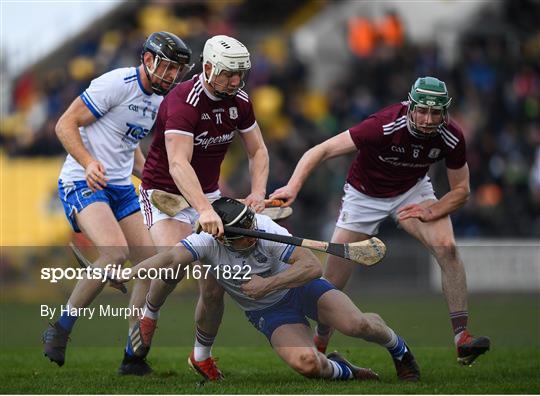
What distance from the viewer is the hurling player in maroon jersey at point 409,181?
8516 millimetres

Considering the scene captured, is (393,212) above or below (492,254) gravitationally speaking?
above

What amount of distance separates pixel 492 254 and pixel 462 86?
391 centimetres

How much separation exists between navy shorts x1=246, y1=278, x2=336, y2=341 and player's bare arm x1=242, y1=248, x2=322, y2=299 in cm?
38

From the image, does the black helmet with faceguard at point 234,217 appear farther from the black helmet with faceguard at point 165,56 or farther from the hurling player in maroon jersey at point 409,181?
the black helmet with faceguard at point 165,56

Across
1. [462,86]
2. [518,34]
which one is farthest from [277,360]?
[518,34]

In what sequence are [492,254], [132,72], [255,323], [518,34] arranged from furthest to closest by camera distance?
[518,34] < [492,254] < [132,72] < [255,323]

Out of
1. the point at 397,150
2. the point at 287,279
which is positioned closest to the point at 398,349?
the point at 287,279

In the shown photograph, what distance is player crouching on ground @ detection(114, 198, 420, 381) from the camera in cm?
781

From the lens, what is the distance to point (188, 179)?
801cm

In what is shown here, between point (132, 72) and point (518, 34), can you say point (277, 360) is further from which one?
point (518, 34)

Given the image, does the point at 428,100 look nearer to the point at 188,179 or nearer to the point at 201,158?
the point at 201,158

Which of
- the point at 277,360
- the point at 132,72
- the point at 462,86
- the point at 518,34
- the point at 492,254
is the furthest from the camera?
the point at 518,34

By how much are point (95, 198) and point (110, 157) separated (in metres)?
0.41

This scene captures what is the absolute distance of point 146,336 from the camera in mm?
8586
